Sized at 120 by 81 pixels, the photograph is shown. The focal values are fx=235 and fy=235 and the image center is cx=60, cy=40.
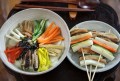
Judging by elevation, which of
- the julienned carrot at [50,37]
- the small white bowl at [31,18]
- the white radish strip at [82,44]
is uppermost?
the small white bowl at [31,18]

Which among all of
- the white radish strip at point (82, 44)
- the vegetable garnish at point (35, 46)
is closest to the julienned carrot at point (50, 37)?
the vegetable garnish at point (35, 46)

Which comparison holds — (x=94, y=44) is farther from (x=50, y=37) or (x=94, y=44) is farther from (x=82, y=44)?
(x=50, y=37)

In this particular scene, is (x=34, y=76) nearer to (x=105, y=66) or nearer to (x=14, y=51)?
(x=14, y=51)

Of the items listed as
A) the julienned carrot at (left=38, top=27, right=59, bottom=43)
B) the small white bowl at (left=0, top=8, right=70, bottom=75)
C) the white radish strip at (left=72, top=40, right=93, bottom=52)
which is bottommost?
the white radish strip at (left=72, top=40, right=93, bottom=52)

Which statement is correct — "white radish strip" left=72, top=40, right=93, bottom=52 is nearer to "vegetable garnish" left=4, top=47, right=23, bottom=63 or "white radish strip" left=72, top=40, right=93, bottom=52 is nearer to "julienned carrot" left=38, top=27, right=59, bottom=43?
"julienned carrot" left=38, top=27, right=59, bottom=43

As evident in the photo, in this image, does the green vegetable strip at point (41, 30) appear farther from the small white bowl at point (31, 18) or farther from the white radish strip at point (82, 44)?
the white radish strip at point (82, 44)

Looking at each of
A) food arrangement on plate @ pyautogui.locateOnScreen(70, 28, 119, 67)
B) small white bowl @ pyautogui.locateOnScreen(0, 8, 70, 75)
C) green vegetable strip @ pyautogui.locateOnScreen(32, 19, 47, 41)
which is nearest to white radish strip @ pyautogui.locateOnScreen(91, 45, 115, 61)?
food arrangement on plate @ pyautogui.locateOnScreen(70, 28, 119, 67)

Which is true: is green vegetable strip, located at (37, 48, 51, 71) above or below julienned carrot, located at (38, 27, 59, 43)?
below
